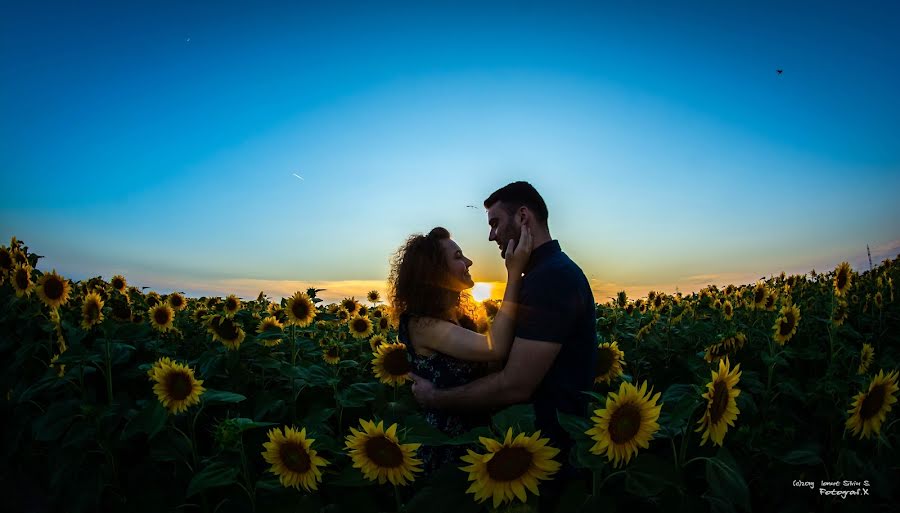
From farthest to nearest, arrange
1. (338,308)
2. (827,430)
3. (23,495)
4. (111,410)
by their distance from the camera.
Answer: (338,308) < (23,495) < (111,410) < (827,430)

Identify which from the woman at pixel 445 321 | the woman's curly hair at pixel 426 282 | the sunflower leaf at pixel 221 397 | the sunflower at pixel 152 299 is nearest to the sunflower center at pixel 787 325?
the woman at pixel 445 321

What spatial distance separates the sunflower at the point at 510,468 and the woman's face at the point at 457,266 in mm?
2127

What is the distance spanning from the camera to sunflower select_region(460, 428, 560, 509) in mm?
1631

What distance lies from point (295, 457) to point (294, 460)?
0.07 feet

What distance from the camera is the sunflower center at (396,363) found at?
13.5ft

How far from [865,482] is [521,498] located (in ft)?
5.58

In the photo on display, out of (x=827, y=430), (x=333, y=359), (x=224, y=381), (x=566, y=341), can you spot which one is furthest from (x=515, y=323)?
(x=333, y=359)

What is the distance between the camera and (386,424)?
3.44 metres

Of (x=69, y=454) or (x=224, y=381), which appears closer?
(x=69, y=454)

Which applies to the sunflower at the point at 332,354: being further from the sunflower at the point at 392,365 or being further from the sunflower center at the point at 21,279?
the sunflower center at the point at 21,279

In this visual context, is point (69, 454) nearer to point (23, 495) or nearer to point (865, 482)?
point (23, 495)

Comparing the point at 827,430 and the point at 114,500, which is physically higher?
the point at 827,430

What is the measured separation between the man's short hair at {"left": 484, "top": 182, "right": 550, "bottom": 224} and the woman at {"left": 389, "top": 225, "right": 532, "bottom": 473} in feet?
0.66

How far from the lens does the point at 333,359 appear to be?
5.52 metres
